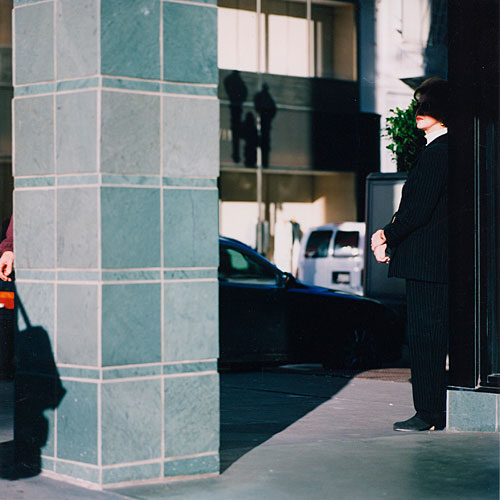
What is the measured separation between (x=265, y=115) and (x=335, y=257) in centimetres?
662

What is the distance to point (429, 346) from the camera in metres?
8.14

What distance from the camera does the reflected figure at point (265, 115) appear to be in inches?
1183

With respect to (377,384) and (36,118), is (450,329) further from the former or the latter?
(377,384)

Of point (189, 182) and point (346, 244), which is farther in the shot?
point (346, 244)

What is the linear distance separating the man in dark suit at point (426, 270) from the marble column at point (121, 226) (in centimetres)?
196

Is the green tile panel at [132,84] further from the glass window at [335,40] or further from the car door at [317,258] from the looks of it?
the glass window at [335,40]

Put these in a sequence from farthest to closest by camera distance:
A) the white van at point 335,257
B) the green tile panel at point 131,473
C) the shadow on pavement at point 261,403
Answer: the white van at point 335,257 → the shadow on pavement at point 261,403 → the green tile panel at point 131,473

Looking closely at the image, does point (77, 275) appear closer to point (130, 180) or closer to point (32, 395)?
point (130, 180)

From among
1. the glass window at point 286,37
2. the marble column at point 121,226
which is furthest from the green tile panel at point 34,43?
the glass window at point 286,37

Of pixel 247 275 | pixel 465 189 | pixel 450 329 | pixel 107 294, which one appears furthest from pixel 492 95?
pixel 247 275

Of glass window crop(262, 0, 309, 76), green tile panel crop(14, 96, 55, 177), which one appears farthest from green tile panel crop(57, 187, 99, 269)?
glass window crop(262, 0, 309, 76)

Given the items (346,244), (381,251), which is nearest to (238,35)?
(346,244)

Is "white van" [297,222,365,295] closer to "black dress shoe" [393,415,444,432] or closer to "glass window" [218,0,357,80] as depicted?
"glass window" [218,0,357,80]

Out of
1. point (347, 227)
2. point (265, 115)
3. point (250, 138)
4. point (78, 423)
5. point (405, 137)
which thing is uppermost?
point (265, 115)
